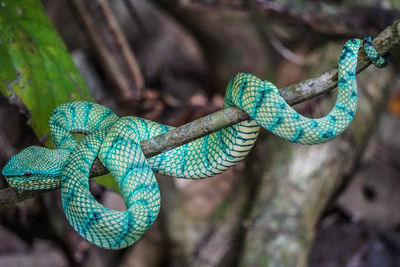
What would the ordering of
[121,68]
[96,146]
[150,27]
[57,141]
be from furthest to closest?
[150,27], [121,68], [57,141], [96,146]


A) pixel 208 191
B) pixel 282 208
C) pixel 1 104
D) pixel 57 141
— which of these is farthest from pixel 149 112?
pixel 57 141

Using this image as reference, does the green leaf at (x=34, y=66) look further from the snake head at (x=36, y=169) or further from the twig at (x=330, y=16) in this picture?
the twig at (x=330, y=16)

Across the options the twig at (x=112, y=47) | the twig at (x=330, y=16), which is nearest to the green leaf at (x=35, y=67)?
the twig at (x=112, y=47)

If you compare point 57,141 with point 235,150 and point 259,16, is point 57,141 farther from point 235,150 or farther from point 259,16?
point 259,16

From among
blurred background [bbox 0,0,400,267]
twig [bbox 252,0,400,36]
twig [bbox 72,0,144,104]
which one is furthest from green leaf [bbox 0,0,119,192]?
twig [bbox 252,0,400,36]

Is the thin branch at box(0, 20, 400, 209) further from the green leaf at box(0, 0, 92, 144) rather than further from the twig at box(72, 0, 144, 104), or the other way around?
the twig at box(72, 0, 144, 104)

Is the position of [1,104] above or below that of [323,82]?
below

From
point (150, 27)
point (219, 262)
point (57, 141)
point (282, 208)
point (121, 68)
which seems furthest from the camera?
point (150, 27)
